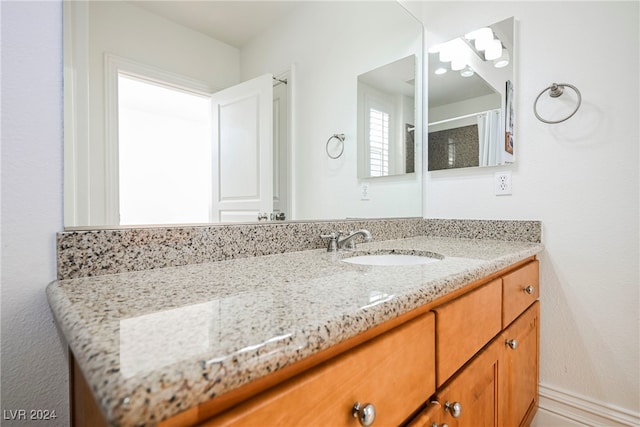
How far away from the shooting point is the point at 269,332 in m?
0.37

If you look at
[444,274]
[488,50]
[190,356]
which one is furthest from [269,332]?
[488,50]

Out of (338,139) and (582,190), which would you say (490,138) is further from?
(338,139)

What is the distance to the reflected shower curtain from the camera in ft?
4.71

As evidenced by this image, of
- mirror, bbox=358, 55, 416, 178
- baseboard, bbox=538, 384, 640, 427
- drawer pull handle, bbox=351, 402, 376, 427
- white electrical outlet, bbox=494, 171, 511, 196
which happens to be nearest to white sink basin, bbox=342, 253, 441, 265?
mirror, bbox=358, 55, 416, 178

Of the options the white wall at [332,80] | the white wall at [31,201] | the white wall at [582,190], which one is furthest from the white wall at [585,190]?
the white wall at [31,201]

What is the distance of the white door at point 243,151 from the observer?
36.7 inches

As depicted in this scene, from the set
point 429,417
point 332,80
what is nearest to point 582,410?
point 429,417

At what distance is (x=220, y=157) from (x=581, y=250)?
4.54ft

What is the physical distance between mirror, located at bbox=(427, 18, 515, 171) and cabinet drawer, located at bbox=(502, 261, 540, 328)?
516mm

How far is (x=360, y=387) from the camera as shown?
468 mm

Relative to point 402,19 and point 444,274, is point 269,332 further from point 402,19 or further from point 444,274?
point 402,19

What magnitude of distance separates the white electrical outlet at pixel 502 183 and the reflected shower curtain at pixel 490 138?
0.06 m

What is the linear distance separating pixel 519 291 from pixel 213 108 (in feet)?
3.75

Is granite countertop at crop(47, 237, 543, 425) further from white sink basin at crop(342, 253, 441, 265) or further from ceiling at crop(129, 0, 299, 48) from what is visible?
ceiling at crop(129, 0, 299, 48)
